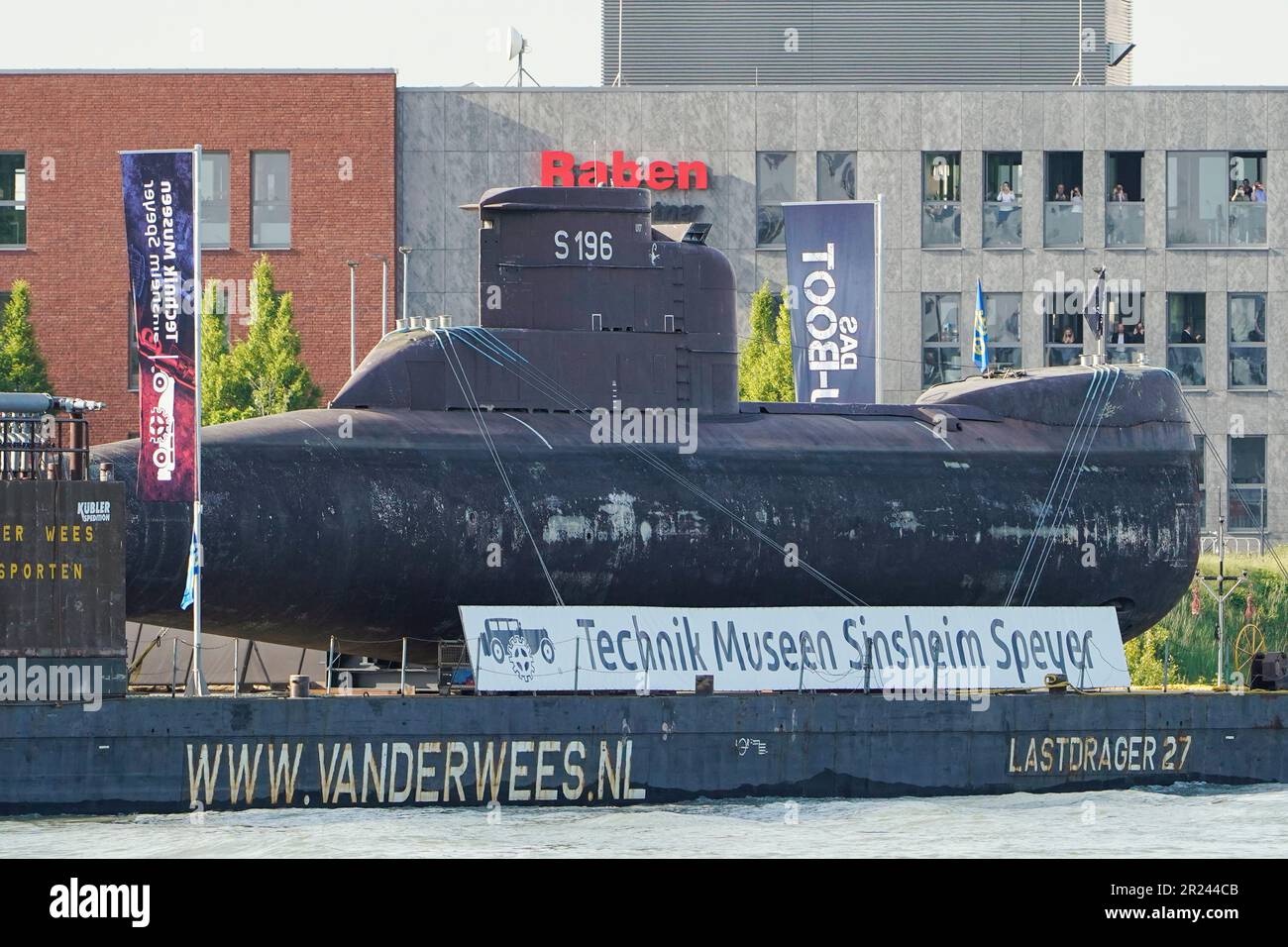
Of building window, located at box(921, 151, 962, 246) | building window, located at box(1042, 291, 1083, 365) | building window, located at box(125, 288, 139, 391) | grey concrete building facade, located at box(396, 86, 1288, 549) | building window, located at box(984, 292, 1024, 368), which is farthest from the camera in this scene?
building window, located at box(984, 292, 1024, 368)

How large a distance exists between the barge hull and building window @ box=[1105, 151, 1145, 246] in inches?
1103

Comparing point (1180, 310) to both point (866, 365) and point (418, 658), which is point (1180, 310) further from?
point (418, 658)

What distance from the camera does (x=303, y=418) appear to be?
32.8 meters

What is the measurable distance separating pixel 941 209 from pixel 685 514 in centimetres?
2909

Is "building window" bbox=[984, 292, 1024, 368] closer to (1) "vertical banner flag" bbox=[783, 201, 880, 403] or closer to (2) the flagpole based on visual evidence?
(1) "vertical banner flag" bbox=[783, 201, 880, 403]

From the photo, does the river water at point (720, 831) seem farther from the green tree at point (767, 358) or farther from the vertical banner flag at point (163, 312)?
the green tree at point (767, 358)

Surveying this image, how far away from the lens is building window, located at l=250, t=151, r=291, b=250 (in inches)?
2333

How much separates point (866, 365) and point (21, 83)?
27.5 meters

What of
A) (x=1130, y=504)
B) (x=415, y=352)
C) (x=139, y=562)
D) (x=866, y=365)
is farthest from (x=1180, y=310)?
(x=139, y=562)

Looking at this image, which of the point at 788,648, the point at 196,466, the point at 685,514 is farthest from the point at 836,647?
the point at 196,466

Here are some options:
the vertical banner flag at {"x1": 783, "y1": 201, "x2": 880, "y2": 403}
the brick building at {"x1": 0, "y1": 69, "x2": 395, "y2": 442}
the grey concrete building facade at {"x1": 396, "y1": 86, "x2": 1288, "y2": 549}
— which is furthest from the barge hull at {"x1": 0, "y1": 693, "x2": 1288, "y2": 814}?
the brick building at {"x1": 0, "y1": 69, "x2": 395, "y2": 442}

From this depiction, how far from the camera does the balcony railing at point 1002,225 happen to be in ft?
197

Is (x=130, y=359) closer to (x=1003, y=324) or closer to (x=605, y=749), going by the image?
(x=1003, y=324)

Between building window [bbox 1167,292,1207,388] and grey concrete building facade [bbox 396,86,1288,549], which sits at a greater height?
grey concrete building facade [bbox 396,86,1288,549]
